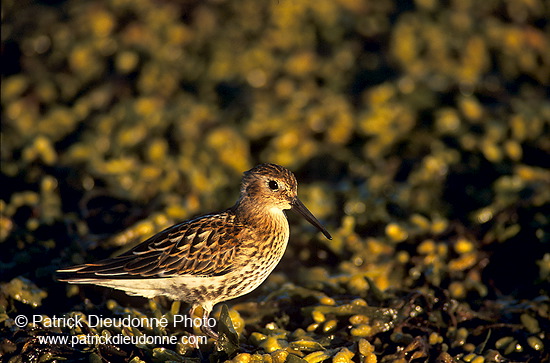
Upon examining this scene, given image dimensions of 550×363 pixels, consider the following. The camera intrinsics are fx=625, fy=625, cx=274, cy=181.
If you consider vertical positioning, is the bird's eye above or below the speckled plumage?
above

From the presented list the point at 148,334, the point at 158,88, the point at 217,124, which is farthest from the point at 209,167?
the point at 148,334

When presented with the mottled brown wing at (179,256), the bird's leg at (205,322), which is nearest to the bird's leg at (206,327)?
the bird's leg at (205,322)

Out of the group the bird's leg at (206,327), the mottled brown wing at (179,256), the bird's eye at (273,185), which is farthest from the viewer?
the bird's eye at (273,185)

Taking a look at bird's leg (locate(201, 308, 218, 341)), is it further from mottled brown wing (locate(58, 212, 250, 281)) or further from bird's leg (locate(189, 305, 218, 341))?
mottled brown wing (locate(58, 212, 250, 281))

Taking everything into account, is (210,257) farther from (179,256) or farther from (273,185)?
(273,185)

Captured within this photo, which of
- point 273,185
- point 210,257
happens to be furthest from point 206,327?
point 273,185

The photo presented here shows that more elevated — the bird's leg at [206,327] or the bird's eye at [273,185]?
the bird's eye at [273,185]

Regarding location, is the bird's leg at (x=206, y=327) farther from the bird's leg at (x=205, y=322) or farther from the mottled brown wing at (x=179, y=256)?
the mottled brown wing at (x=179, y=256)

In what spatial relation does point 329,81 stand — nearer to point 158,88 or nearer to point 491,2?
point 158,88

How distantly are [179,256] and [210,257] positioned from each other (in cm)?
30

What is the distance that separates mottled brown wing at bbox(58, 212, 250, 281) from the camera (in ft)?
19.1

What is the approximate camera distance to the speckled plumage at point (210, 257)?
5832 mm

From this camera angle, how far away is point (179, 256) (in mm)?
5926

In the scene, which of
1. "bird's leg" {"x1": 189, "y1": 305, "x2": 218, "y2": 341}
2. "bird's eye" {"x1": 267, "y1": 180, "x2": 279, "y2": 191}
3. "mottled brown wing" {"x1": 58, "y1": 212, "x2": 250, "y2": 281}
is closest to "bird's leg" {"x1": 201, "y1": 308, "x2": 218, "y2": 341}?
"bird's leg" {"x1": 189, "y1": 305, "x2": 218, "y2": 341}
